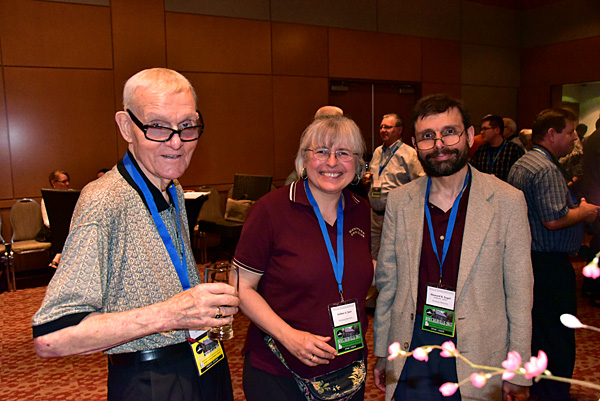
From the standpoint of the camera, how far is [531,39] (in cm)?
1059

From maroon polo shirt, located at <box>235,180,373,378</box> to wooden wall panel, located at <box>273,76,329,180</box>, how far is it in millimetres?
6128

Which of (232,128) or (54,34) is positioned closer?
(54,34)

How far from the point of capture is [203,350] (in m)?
1.37

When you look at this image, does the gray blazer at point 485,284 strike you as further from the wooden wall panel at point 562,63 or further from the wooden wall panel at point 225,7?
the wooden wall panel at point 562,63

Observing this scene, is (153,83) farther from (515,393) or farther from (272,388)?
(515,393)

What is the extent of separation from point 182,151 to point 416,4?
902 centimetres

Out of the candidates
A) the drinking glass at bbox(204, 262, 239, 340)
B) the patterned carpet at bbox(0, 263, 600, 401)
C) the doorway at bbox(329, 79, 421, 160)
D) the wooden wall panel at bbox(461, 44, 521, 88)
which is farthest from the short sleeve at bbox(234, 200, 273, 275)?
the wooden wall panel at bbox(461, 44, 521, 88)

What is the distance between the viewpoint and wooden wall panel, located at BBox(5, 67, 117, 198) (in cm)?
612

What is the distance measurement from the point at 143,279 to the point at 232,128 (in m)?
6.47

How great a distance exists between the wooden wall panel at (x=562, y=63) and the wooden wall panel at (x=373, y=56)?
3170 mm

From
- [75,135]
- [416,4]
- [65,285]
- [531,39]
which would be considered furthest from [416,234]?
[531,39]

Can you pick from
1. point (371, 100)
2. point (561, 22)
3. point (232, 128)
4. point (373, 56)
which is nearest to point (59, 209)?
point (232, 128)

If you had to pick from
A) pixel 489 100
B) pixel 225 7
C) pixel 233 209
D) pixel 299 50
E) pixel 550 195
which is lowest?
pixel 233 209

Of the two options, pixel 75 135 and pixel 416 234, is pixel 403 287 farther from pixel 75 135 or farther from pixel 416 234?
pixel 75 135
